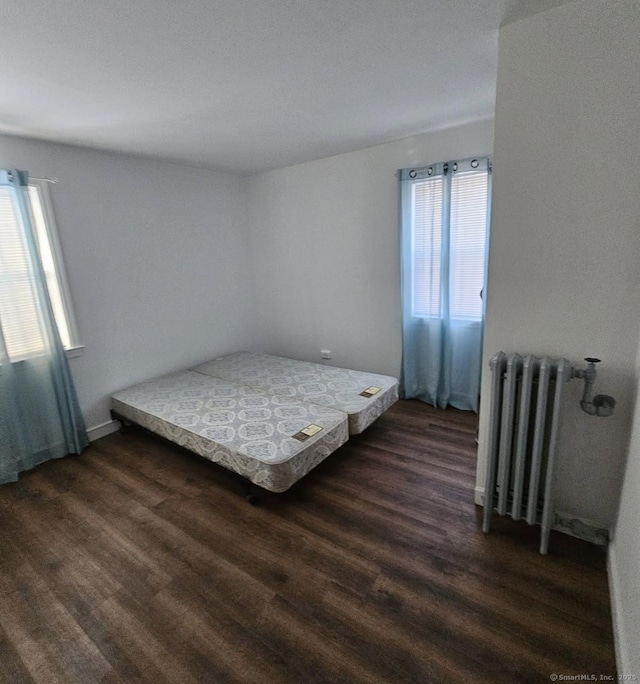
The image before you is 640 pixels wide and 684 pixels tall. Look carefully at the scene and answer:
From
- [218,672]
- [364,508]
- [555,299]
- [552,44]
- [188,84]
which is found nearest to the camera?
[218,672]

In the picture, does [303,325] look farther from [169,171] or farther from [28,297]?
[28,297]

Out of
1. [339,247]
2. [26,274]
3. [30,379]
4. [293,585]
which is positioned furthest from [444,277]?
[30,379]

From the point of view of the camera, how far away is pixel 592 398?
5.01 ft

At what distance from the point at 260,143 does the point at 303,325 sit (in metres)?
1.96

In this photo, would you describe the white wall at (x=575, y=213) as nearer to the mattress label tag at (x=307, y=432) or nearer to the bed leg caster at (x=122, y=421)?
the mattress label tag at (x=307, y=432)

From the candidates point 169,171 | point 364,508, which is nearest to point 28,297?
point 169,171

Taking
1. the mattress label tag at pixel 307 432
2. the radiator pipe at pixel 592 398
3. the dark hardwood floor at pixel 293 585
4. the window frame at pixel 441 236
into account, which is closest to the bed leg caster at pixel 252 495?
the dark hardwood floor at pixel 293 585

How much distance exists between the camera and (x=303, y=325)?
408cm

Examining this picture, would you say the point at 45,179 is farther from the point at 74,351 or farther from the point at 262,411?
the point at 262,411

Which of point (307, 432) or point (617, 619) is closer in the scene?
point (617, 619)

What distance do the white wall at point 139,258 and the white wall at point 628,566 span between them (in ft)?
11.7

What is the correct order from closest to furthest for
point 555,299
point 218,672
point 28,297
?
point 218,672, point 555,299, point 28,297

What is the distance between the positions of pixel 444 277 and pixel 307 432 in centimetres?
183

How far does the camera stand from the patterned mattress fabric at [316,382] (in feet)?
8.53
